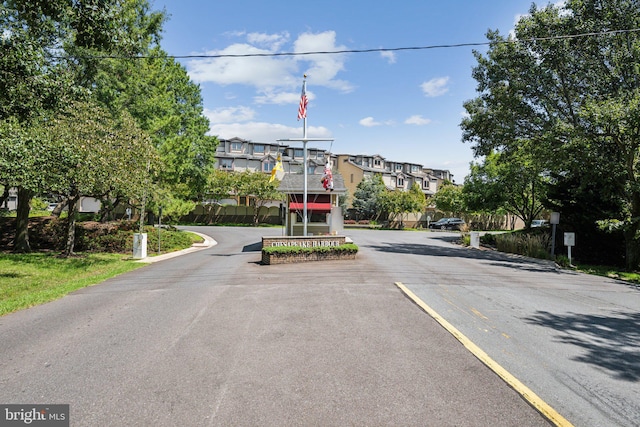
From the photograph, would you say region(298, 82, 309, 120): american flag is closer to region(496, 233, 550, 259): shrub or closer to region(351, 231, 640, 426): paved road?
region(351, 231, 640, 426): paved road

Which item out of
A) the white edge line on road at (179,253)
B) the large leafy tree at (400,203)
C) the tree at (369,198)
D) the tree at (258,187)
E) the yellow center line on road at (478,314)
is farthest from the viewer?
the tree at (369,198)

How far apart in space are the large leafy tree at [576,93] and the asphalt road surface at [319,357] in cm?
1031

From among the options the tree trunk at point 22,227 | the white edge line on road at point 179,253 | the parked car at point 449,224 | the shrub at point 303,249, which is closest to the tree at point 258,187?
the white edge line on road at point 179,253

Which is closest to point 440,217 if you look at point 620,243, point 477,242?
point 477,242

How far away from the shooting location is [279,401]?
4.33 metres

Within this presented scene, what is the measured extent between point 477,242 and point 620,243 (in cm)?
839

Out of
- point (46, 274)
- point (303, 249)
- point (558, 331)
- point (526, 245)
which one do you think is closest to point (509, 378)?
point (558, 331)

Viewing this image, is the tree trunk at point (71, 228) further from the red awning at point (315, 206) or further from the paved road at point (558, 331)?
the paved road at point (558, 331)

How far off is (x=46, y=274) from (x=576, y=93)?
2599 centimetres

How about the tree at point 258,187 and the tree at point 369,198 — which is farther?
the tree at point 369,198

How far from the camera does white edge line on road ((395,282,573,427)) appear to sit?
156 inches

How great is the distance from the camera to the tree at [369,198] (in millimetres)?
61147

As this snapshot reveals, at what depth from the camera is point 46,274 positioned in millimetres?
15062

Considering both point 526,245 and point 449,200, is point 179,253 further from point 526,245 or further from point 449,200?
point 449,200
